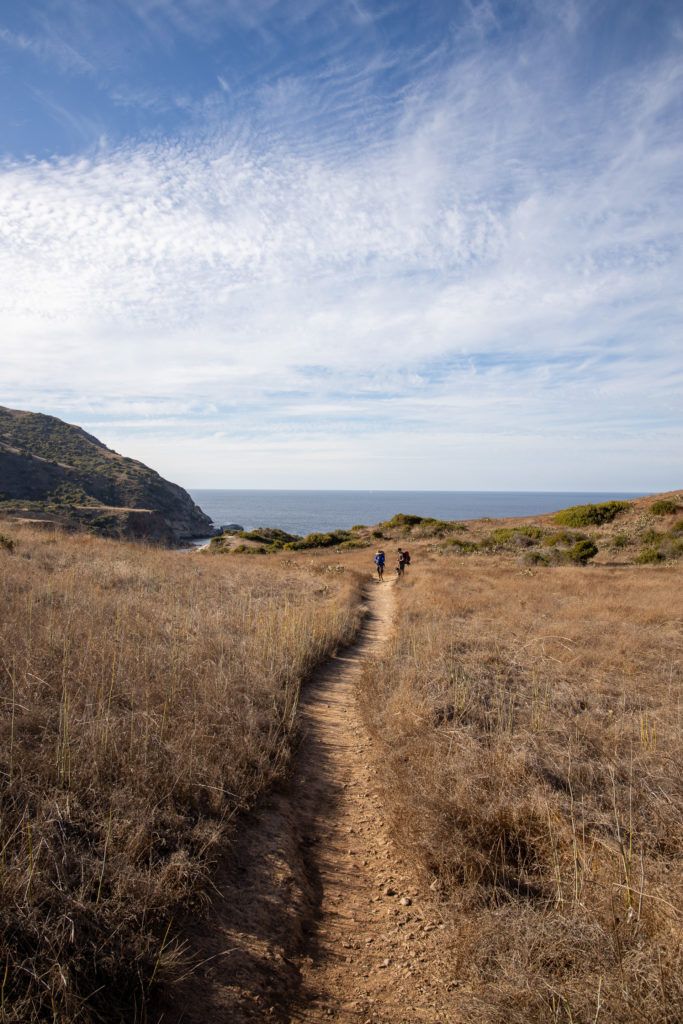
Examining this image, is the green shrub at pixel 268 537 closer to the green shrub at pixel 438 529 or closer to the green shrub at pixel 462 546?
the green shrub at pixel 438 529

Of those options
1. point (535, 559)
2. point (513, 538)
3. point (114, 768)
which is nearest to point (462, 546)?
point (513, 538)

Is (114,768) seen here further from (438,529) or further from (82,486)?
(82,486)

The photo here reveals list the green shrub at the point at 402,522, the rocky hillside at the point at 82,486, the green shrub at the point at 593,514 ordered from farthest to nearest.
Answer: the green shrub at the point at 402,522
the rocky hillside at the point at 82,486
the green shrub at the point at 593,514

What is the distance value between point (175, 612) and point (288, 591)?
7.05m

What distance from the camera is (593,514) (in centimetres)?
4497

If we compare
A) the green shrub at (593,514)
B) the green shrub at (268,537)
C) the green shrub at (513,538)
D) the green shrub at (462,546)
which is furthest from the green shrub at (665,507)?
the green shrub at (268,537)

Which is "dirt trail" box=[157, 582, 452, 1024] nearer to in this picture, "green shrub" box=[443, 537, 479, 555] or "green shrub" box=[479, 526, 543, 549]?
"green shrub" box=[443, 537, 479, 555]

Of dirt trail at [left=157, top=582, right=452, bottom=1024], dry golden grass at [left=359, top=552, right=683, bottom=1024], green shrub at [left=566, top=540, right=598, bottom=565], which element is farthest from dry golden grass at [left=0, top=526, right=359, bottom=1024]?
green shrub at [left=566, top=540, right=598, bottom=565]

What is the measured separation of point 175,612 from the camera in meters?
10.4

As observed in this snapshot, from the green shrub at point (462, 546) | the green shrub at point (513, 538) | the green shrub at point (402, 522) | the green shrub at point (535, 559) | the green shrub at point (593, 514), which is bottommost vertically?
the green shrub at point (535, 559)

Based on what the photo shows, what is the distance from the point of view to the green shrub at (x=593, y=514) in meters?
44.2

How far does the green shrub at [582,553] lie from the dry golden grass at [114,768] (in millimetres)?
25875

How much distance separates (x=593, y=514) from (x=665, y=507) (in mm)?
5359

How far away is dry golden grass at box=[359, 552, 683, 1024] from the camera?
304 cm
